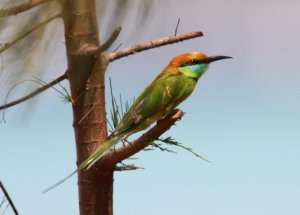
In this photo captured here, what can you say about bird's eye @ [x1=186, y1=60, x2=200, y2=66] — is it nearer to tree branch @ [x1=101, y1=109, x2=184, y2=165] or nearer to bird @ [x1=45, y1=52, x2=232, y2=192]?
bird @ [x1=45, y1=52, x2=232, y2=192]

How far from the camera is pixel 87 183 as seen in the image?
229 centimetres

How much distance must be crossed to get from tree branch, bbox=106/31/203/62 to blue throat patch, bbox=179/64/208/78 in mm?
437

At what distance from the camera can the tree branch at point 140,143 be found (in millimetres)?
2152

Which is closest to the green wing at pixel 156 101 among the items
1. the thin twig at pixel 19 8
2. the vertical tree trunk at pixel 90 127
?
the vertical tree trunk at pixel 90 127

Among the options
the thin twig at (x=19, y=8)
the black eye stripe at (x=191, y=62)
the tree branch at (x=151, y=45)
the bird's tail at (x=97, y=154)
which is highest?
the thin twig at (x=19, y=8)

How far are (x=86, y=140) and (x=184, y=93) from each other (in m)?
0.56

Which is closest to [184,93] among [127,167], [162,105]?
[162,105]

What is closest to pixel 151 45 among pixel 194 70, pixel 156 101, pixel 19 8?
pixel 156 101

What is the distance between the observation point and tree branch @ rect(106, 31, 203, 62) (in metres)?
2.17

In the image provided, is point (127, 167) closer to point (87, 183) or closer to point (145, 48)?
point (87, 183)

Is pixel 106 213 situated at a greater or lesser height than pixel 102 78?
lesser

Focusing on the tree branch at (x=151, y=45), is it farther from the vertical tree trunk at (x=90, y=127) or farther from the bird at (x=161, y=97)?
the bird at (x=161, y=97)

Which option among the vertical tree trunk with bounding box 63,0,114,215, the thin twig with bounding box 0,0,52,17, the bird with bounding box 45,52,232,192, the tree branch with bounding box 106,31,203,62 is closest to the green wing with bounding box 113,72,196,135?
the bird with bounding box 45,52,232,192

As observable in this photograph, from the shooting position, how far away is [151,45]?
86.6 inches
